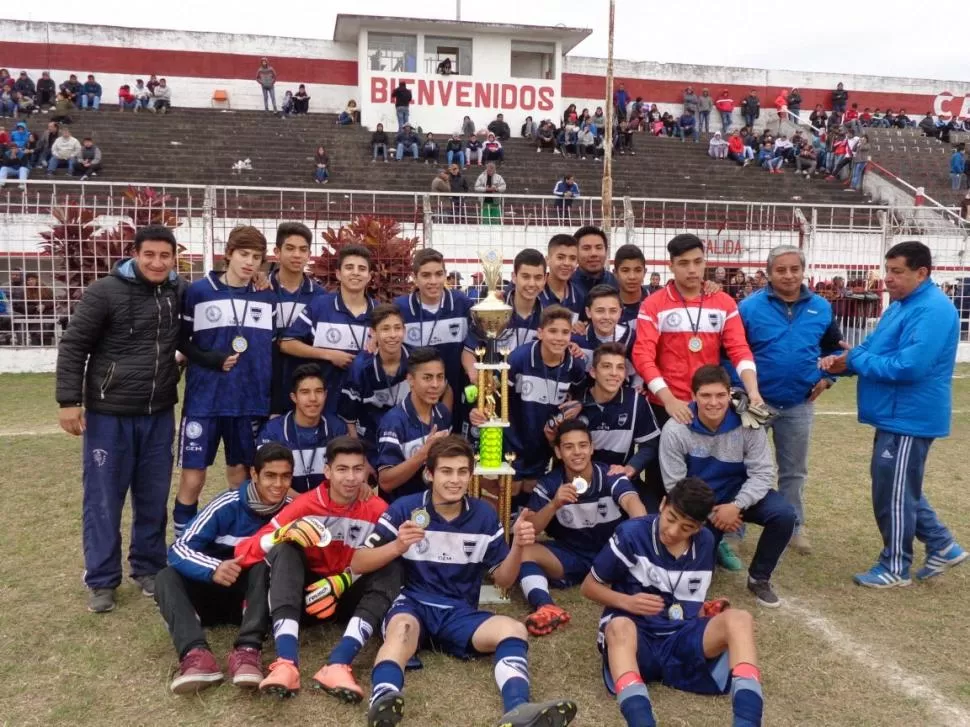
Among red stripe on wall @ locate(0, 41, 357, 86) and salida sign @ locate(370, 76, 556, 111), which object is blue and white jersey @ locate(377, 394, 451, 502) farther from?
red stripe on wall @ locate(0, 41, 357, 86)

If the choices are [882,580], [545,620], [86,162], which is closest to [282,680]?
[545,620]

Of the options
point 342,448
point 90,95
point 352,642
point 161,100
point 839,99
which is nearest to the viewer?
point 352,642

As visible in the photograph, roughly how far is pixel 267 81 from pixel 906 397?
26631mm

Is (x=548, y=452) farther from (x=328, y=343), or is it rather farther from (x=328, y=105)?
(x=328, y=105)

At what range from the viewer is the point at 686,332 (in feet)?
16.9

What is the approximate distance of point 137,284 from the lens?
14.9 ft

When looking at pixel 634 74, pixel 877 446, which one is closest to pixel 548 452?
pixel 877 446

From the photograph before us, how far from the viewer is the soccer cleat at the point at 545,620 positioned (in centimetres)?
423

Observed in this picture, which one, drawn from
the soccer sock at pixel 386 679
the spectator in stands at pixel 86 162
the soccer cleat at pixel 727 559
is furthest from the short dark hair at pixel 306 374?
the spectator in stands at pixel 86 162

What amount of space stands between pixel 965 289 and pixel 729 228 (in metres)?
4.95

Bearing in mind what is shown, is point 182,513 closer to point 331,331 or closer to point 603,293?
point 331,331

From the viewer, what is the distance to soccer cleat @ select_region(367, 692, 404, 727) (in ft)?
10.7

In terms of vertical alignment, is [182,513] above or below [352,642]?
above

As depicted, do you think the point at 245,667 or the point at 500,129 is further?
the point at 500,129
